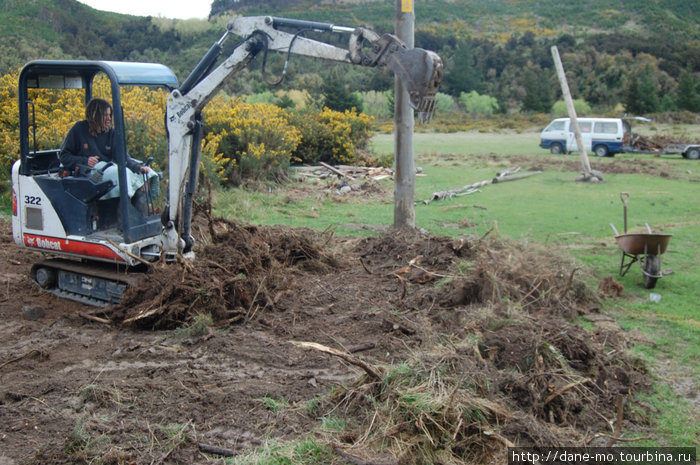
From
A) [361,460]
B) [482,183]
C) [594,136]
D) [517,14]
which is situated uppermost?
[517,14]

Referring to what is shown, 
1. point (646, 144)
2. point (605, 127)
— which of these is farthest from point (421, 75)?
point (646, 144)

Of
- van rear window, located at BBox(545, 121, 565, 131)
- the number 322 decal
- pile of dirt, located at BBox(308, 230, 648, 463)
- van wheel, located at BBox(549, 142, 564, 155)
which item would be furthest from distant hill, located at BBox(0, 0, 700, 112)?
pile of dirt, located at BBox(308, 230, 648, 463)

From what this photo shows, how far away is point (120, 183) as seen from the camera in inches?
277

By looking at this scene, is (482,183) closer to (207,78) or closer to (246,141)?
(246,141)

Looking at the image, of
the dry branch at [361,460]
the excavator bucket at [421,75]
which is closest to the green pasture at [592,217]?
the dry branch at [361,460]

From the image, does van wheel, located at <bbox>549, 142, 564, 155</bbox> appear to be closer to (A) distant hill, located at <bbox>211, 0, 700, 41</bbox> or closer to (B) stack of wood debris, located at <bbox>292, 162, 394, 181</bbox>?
(B) stack of wood debris, located at <bbox>292, 162, 394, 181</bbox>

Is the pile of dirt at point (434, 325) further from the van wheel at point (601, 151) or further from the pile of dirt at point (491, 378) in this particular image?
the van wheel at point (601, 151)

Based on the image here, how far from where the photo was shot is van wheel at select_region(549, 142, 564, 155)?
28.3 metres

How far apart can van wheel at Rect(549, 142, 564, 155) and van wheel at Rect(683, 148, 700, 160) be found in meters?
5.01

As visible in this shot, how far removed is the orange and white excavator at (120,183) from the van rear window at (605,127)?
76.6 feet

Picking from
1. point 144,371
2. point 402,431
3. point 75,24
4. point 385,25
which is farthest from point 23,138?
point 385,25

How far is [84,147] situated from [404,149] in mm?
5513

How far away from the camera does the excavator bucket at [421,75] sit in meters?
6.39

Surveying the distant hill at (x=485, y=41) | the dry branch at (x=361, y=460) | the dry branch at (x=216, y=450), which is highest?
the distant hill at (x=485, y=41)
